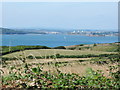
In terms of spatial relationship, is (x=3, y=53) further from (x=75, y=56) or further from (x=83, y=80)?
(x=83, y=80)

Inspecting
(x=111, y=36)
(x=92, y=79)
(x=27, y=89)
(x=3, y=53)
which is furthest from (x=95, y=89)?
(x=111, y=36)

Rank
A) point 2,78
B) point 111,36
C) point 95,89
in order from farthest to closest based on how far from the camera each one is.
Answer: point 111,36 → point 2,78 → point 95,89

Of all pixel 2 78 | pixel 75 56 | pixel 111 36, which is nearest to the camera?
pixel 2 78

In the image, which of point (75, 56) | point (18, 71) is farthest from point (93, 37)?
point (18, 71)

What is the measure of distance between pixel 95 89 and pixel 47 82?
3.18 feet

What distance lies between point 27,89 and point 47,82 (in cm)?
43

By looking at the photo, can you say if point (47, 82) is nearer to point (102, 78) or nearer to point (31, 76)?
point (31, 76)

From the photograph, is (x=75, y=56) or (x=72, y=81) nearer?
(x=72, y=81)

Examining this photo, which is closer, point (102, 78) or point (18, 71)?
point (102, 78)

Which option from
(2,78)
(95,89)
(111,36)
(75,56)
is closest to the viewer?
(95,89)

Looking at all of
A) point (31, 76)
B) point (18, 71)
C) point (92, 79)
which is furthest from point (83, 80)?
point (18, 71)

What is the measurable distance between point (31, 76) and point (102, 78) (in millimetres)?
1457

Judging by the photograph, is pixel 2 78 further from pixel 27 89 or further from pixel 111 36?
pixel 111 36

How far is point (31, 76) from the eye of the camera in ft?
17.0
